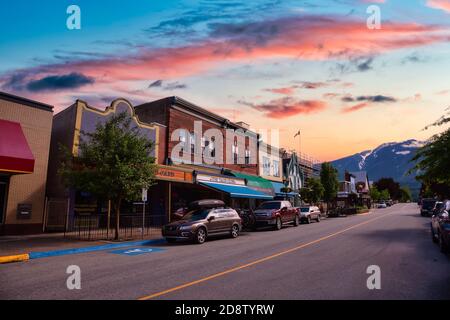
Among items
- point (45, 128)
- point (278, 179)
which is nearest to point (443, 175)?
point (45, 128)

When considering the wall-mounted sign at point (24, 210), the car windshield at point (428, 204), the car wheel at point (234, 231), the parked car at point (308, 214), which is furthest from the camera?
the car windshield at point (428, 204)

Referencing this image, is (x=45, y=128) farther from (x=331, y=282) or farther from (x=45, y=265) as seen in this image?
(x=331, y=282)

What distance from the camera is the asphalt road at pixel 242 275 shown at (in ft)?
20.6

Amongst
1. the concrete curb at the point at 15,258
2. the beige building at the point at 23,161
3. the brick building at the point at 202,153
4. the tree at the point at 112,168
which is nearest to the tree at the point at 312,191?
the brick building at the point at 202,153

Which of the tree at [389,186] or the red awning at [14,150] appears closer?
the red awning at [14,150]

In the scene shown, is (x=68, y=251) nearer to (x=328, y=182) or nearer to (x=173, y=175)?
(x=173, y=175)

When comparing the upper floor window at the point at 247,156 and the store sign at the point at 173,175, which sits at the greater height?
the upper floor window at the point at 247,156

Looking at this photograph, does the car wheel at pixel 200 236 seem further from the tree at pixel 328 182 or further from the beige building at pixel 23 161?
the tree at pixel 328 182

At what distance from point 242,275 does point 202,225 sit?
7899 mm

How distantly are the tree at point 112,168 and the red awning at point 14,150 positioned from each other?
5.50 feet

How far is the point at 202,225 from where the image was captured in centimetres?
1552

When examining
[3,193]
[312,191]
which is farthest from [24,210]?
[312,191]
